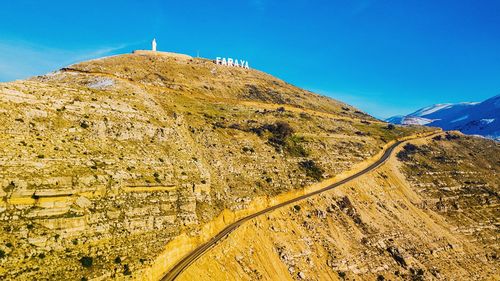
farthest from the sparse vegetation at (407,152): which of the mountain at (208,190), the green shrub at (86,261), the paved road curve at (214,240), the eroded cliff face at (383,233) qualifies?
the green shrub at (86,261)

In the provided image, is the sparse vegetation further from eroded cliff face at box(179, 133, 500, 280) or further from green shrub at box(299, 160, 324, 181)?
green shrub at box(299, 160, 324, 181)

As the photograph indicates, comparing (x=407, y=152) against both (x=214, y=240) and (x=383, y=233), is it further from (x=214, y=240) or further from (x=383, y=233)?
(x=214, y=240)

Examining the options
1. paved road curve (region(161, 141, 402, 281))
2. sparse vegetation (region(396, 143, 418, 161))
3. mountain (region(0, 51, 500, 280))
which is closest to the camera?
mountain (region(0, 51, 500, 280))

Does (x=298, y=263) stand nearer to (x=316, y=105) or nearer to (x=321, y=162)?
(x=321, y=162)

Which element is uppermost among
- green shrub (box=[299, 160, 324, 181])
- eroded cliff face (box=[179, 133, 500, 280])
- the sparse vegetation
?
the sparse vegetation

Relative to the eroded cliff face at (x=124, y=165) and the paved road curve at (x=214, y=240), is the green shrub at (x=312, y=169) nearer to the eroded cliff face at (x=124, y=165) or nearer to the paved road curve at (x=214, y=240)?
the eroded cliff face at (x=124, y=165)

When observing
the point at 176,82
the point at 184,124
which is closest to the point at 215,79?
the point at 176,82

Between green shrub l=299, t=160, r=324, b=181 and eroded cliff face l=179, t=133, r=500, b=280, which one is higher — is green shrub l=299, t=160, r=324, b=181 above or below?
above

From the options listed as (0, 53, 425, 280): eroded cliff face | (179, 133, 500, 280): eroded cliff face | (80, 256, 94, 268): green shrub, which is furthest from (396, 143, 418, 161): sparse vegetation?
(80, 256, 94, 268): green shrub
